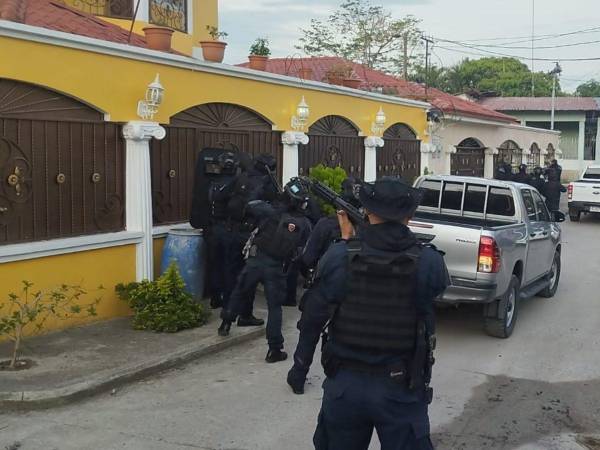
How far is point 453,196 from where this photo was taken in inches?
359

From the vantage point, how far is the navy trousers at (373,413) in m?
3.13

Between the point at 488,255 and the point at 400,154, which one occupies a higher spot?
the point at 400,154

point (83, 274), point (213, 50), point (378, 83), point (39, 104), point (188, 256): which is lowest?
point (83, 274)

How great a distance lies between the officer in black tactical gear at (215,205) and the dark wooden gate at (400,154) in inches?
254

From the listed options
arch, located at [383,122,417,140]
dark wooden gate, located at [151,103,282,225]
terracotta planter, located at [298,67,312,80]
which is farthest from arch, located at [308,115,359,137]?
dark wooden gate, located at [151,103,282,225]

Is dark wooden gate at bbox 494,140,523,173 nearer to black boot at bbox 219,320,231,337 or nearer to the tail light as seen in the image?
the tail light

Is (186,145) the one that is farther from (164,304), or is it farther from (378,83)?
(378,83)

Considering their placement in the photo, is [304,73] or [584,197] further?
[584,197]

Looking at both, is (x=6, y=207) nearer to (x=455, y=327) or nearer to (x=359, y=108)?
(x=455, y=327)

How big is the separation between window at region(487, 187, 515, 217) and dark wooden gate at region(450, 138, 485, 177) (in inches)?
421

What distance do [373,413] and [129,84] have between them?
5817mm

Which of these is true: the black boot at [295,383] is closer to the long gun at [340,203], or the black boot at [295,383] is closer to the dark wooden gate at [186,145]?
the long gun at [340,203]

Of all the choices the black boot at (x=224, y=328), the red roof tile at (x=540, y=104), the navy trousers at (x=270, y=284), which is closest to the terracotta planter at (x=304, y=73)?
the black boot at (x=224, y=328)

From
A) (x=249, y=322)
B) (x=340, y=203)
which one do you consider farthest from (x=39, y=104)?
(x=340, y=203)
